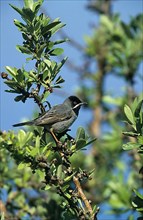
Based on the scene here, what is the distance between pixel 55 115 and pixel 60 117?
14 cm

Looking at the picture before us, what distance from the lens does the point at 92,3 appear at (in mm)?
11195

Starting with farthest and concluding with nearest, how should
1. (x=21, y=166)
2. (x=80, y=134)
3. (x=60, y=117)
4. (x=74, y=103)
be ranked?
(x=74, y=103)
(x=60, y=117)
(x=80, y=134)
(x=21, y=166)

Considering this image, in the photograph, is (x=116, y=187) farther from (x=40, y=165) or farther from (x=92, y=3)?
(x=92, y=3)

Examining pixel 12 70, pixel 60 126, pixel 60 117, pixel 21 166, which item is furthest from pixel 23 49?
pixel 60 117

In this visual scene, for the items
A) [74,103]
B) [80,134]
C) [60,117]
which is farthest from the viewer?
[74,103]

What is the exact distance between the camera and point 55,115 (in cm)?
571

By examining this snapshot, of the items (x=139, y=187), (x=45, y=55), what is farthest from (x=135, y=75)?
(x=45, y=55)

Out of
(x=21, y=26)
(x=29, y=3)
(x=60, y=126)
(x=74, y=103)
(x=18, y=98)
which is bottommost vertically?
(x=60, y=126)

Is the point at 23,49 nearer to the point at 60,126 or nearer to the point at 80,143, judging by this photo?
the point at 80,143

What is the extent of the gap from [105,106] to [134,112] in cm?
647

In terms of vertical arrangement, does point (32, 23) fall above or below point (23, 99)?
above

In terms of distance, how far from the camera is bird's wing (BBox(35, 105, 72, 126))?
5.07 meters

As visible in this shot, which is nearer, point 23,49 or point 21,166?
point 21,166

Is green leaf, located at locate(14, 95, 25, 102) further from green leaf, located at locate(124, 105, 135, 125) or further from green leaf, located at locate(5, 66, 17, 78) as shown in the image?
green leaf, located at locate(124, 105, 135, 125)
